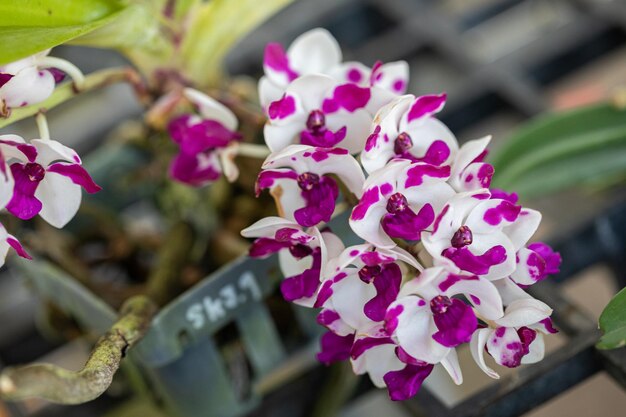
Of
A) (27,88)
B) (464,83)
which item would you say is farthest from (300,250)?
(464,83)

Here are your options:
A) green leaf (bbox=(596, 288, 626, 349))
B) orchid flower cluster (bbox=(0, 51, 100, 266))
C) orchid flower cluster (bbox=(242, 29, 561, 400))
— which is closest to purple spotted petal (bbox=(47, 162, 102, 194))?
orchid flower cluster (bbox=(0, 51, 100, 266))

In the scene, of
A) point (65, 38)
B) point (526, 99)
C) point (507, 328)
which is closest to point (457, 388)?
point (526, 99)

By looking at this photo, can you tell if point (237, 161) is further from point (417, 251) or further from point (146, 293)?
point (417, 251)

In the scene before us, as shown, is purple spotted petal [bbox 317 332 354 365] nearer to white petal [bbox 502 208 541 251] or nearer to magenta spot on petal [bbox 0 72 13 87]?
white petal [bbox 502 208 541 251]

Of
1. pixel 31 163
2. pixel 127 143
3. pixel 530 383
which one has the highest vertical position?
pixel 31 163

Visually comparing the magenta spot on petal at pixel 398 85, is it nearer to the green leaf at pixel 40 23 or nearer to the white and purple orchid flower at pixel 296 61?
the white and purple orchid flower at pixel 296 61

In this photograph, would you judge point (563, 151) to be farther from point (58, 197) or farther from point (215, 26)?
point (58, 197)
